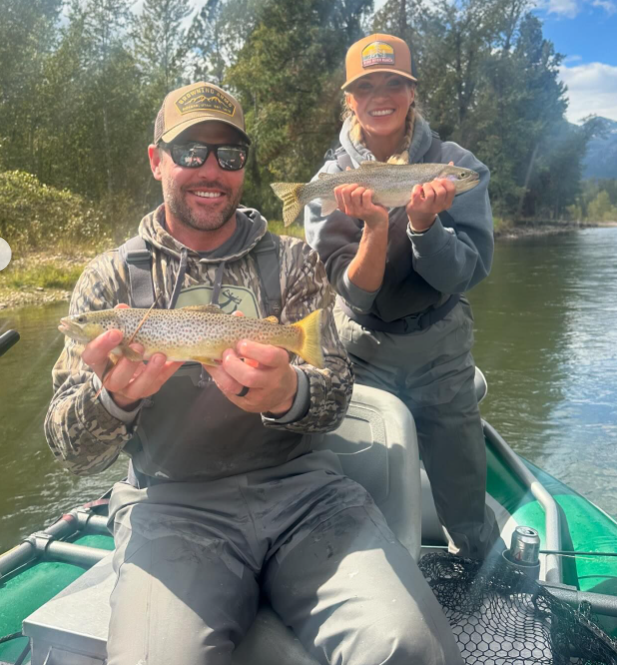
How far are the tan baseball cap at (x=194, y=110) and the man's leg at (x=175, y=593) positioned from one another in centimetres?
135

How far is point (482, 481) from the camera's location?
3.03 m

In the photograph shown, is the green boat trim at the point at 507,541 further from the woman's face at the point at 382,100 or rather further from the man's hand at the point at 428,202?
the woman's face at the point at 382,100

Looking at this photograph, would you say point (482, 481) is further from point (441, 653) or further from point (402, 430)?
point (441, 653)

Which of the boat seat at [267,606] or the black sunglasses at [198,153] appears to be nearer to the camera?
the boat seat at [267,606]

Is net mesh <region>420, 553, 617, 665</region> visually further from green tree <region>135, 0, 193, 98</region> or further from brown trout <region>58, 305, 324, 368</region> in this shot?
green tree <region>135, 0, 193, 98</region>

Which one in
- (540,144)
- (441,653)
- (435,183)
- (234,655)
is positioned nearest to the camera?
(441,653)

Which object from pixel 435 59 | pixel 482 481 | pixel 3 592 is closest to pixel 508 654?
pixel 482 481

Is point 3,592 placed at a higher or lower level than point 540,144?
lower

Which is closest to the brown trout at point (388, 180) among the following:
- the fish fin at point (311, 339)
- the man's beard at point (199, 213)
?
the man's beard at point (199, 213)

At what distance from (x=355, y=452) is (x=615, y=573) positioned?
60.1 inches

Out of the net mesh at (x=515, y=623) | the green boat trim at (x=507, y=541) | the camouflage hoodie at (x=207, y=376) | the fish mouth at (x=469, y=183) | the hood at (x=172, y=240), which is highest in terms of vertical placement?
the fish mouth at (x=469, y=183)

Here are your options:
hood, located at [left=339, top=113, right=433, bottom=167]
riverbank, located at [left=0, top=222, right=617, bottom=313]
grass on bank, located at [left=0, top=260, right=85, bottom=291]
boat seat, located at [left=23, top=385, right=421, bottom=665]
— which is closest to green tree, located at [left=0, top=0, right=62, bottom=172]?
riverbank, located at [left=0, top=222, right=617, bottom=313]

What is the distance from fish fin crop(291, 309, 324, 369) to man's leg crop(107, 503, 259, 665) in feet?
2.01

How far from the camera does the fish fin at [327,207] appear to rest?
117 inches
